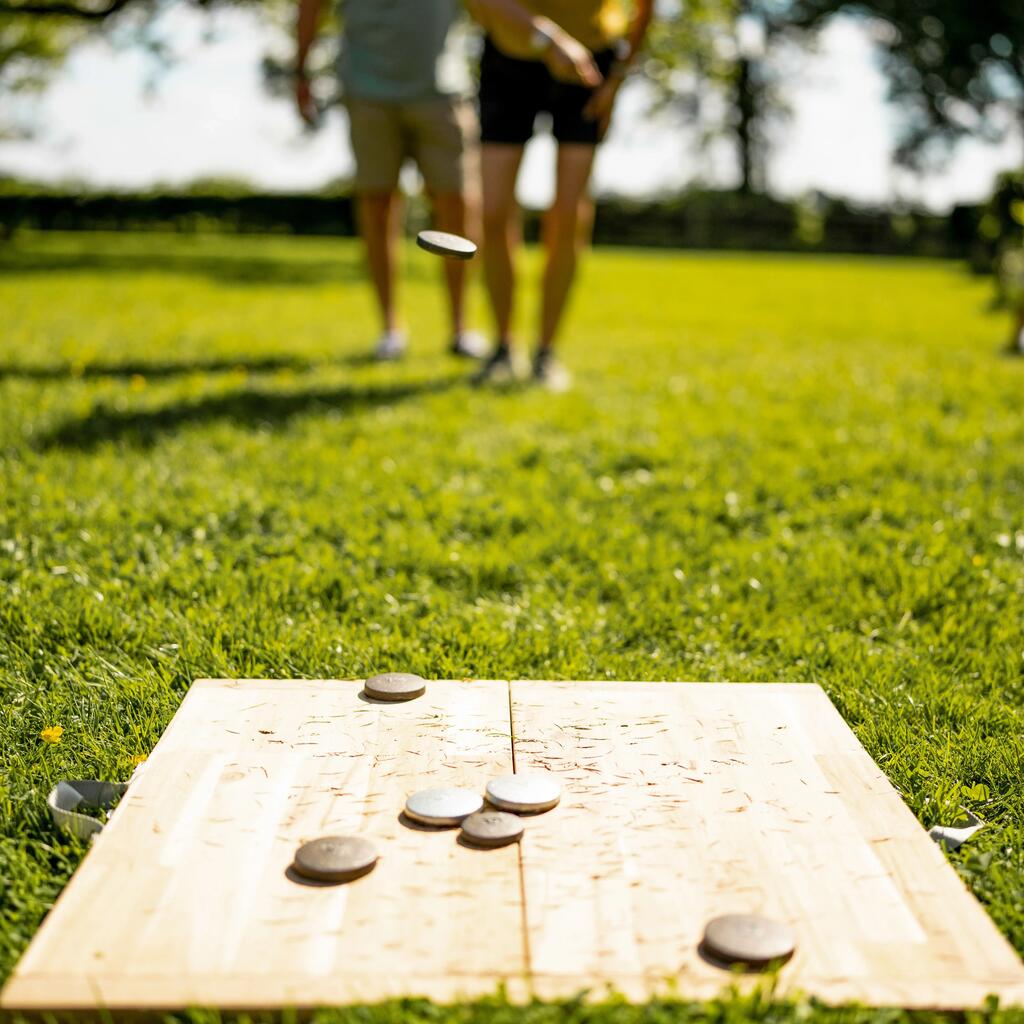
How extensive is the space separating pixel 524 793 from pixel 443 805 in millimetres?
121

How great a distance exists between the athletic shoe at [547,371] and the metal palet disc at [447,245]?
311 centimetres

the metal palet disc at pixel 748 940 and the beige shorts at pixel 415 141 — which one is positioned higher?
the beige shorts at pixel 415 141

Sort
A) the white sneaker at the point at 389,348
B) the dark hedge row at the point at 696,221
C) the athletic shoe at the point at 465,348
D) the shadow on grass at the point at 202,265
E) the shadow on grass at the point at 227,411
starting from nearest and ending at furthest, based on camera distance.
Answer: the shadow on grass at the point at 227,411 → the white sneaker at the point at 389,348 → the athletic shoe at the point at 465,348 → the shadow on grass at the point at 202,265 → the dark hedge row at the point at 696,221

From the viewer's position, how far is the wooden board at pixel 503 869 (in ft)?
4.58

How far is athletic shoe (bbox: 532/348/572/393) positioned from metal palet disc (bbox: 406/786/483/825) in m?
3.91

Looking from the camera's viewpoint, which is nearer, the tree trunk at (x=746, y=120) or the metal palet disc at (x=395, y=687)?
the metal palet disc at (x=395, y=687)

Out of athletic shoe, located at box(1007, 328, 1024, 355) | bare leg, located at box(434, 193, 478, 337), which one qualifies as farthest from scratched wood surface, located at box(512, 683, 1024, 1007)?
athletic shoe, located at box(1007, 328, 1024, 355)

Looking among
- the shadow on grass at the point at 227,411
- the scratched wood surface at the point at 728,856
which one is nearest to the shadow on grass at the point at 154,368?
the shadow on grass at the point at 227,411

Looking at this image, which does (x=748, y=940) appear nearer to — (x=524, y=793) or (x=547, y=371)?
(x=524, y=793)

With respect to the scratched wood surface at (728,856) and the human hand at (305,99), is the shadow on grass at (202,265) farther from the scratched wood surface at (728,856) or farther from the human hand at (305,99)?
the scratched wood surface at (728,856)

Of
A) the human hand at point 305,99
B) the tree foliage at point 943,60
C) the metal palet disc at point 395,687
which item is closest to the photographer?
the metal palet disc at point 395,687

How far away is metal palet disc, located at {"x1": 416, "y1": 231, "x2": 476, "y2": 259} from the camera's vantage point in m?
2.28

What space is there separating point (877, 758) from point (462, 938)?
3.40 feet

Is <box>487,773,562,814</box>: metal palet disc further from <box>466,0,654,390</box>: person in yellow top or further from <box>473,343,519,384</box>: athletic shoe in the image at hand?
<box>473,343,519,384</box>: athletic shoe
